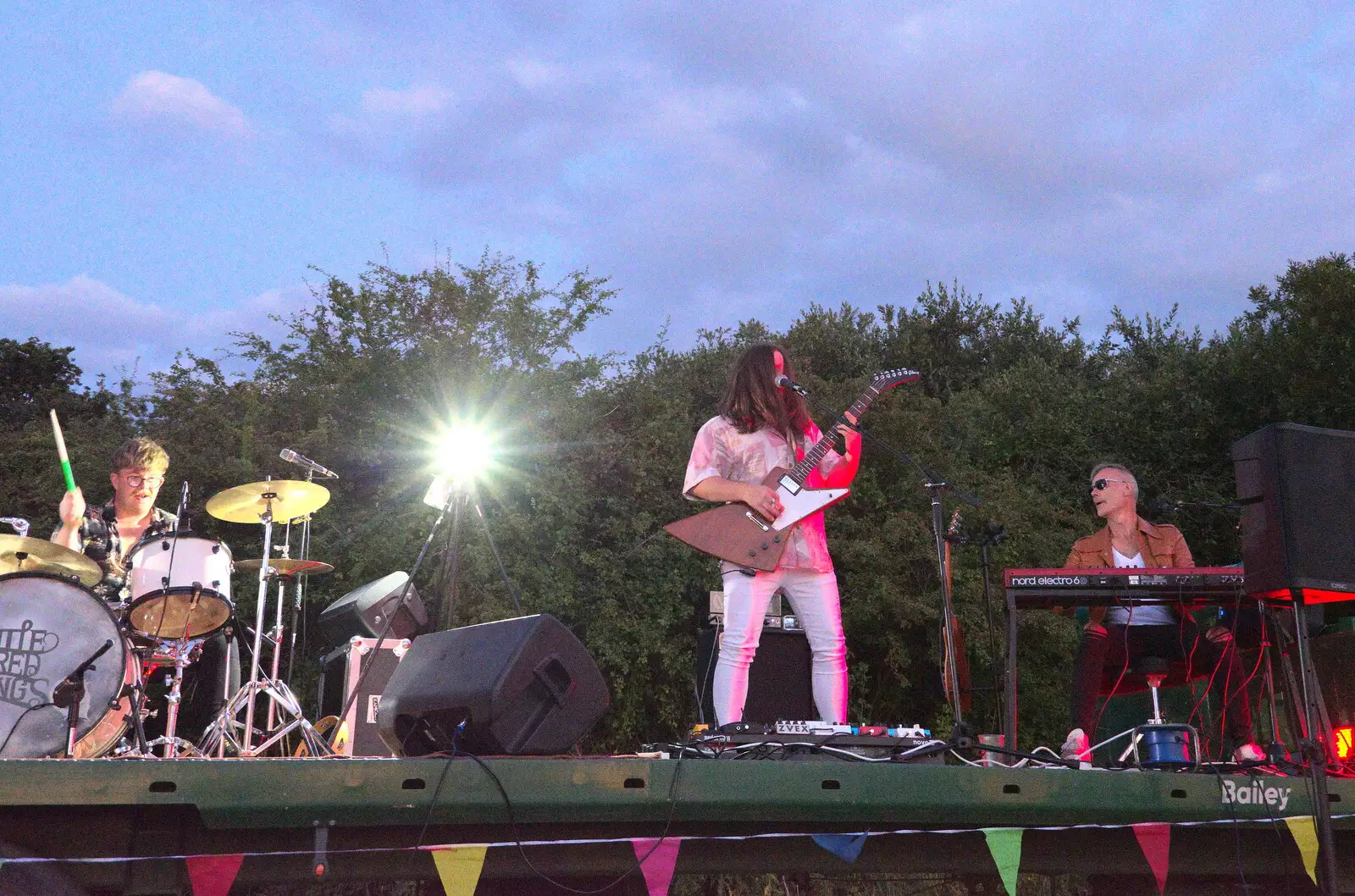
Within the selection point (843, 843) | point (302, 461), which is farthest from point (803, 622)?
point (302, 461)

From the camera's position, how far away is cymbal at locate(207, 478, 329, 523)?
547cm

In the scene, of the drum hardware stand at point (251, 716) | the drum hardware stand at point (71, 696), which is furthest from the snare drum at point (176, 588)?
the drum hardware stand at point (71, 696)

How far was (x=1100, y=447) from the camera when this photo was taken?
1175 centimetres

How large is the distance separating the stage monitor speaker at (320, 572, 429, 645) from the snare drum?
1.58 meters

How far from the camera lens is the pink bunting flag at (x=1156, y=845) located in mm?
2898

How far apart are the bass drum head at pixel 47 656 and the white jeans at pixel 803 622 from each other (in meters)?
1.96

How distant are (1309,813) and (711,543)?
1967mm

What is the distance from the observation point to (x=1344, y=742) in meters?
3.87

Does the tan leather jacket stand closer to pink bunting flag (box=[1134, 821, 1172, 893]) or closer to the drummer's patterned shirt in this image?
pink bunting flag (box=[1134, 821, 1172, 893])

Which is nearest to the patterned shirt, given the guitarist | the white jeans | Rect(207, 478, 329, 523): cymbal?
the guitarist

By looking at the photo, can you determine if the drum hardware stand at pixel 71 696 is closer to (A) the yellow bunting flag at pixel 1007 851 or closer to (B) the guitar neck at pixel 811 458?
(B) the guitar neck at pixel 811 458

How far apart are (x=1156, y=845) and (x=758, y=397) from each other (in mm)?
2041

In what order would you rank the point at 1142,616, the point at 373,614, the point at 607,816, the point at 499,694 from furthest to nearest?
the point at 373,614, the point at 1142,616, the point at 499,694, the point at 607,816

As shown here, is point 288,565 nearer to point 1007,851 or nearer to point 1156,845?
point 1007,851
